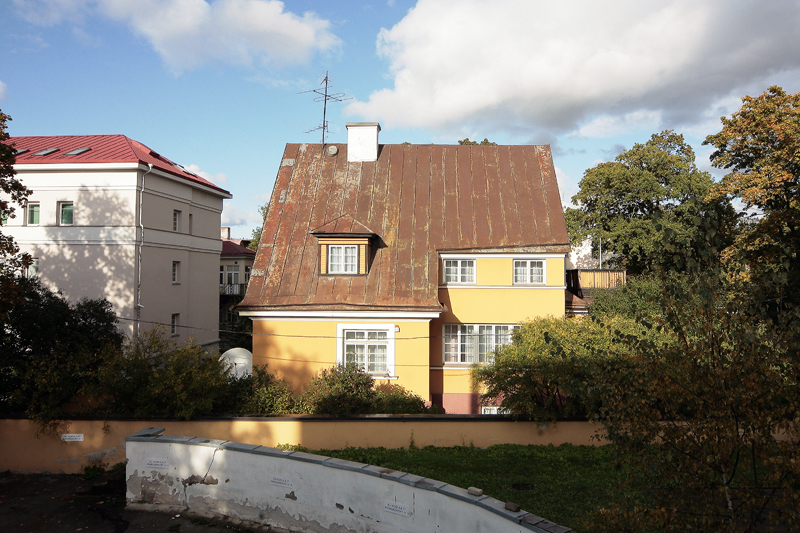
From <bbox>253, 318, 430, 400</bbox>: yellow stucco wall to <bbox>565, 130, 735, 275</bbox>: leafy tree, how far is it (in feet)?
69.1

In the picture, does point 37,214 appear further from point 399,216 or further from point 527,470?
point 527,470

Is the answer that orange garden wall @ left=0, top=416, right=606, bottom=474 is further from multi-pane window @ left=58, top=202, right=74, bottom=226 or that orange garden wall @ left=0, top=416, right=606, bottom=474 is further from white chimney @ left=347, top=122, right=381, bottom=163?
multi-pane window @ left=58, top=202, right=74, bottom=226

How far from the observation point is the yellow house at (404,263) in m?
16.3

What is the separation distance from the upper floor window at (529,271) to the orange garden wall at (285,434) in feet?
20.0

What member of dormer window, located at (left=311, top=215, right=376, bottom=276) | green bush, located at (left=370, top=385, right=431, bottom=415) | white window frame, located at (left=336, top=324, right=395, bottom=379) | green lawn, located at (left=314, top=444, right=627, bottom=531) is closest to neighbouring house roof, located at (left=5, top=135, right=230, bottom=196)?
dormer window, located at (left=311, top=215, right=376, bottom=276)

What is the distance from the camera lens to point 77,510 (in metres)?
10.4

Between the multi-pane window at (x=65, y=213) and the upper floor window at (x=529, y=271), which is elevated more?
the multi-pane window at (x=65, y=213)

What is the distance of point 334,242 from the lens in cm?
1731

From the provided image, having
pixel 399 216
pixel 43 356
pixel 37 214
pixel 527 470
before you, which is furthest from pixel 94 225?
pixel 527 470

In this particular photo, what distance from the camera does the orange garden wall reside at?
41.3 feet

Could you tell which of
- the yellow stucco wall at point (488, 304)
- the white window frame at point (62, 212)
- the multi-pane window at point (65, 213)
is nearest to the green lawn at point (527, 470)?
the yellow stucco wall at point (488, 304)

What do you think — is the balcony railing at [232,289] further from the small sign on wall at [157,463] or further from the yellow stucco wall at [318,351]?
the small sign on wall at [157,463]

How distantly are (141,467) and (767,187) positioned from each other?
77.3 ft

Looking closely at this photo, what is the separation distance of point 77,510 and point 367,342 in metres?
8.45
